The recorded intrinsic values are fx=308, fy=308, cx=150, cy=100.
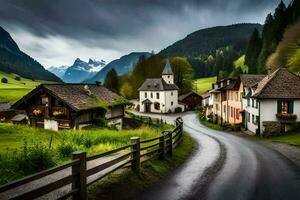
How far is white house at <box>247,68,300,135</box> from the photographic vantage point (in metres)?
36.1

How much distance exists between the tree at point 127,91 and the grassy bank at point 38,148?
75265 millimetres

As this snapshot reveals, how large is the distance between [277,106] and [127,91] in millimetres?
66934

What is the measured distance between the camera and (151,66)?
108062 millimetres

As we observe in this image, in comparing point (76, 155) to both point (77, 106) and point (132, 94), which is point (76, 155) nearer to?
point (77, 106)

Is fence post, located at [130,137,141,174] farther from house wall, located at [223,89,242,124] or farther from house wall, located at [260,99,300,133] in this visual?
house wall, located at [223,89,242,124]

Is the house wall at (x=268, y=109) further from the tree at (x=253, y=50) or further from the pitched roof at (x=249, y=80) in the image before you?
the tree at (x=253, y=50)

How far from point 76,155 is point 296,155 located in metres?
18.4

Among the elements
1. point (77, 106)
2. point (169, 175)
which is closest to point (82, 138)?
point (169, 175)

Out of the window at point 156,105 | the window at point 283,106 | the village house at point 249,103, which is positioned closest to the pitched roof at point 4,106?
the window at point 156,105

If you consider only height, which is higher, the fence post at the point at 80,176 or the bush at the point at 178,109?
the fence post at the point at 80,176

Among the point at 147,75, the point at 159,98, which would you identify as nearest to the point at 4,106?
the point at 159,98

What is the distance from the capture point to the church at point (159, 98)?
79.0m

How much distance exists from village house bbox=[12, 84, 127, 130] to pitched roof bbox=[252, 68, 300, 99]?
58.4ft

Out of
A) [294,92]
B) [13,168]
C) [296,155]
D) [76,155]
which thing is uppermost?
[294,92]
